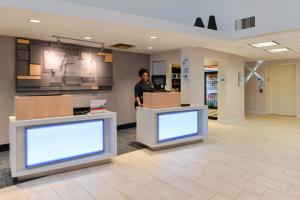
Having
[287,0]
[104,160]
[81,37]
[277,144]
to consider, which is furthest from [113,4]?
[277,144]

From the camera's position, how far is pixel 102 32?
168 inches

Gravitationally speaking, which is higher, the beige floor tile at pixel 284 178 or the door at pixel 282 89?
the door at pixel 282 89

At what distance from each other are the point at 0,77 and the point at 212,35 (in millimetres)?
4540

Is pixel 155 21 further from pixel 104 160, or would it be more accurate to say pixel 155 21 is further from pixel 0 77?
pixel 0 77

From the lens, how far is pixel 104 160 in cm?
379

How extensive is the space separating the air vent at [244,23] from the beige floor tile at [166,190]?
3.99 m

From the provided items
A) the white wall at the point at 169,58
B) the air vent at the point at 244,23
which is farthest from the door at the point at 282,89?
the white wall at the point at 169,58

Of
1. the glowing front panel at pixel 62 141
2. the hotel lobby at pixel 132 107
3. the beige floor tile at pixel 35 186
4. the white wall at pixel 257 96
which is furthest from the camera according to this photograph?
the white wall at pixel 257 96

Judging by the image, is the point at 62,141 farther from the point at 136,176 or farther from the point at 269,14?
the point at 269,14

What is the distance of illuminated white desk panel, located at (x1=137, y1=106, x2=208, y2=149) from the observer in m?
4.35

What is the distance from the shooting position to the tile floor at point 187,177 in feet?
8.84

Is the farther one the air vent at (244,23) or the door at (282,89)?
the door at (282,89)

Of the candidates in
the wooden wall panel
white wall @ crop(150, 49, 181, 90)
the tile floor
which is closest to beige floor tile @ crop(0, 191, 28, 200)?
the tile floor

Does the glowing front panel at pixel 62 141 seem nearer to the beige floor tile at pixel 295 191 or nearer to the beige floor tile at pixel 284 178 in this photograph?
the beige floor tile at pixel 284 178
